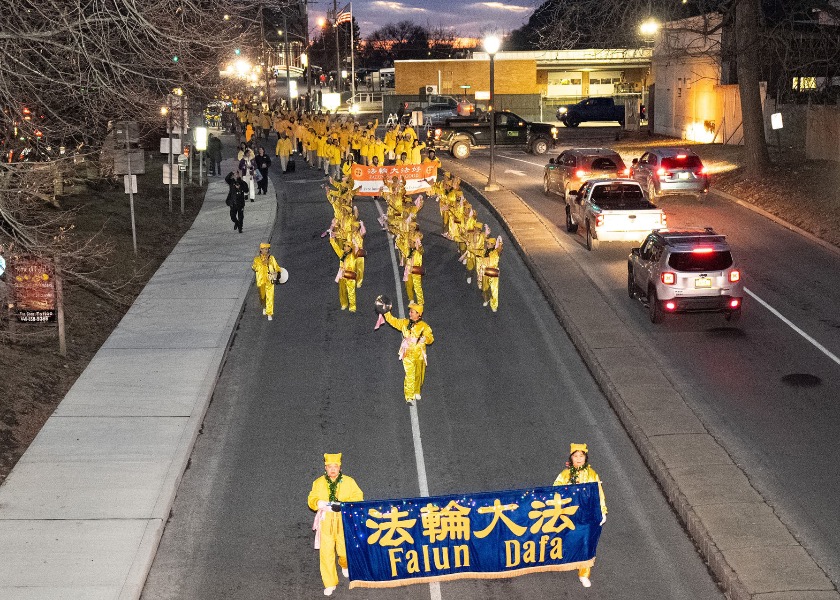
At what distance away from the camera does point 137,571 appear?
33.0ft

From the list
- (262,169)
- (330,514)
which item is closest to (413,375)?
(330,514)

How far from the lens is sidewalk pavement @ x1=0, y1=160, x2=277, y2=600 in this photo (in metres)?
10.1

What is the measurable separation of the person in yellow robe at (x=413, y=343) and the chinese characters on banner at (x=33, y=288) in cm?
499

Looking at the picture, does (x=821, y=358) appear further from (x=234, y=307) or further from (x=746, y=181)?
(x=746, y=181)

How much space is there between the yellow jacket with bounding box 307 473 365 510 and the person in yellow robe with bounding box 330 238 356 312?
32.7 ft

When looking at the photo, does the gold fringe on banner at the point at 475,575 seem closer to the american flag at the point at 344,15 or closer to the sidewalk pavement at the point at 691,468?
the sidewalk pavement at the point at 691,468

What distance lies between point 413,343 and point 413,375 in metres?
0.50

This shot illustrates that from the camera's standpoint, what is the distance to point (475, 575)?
32.9 feet

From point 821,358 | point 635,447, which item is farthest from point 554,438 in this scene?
point 821,358

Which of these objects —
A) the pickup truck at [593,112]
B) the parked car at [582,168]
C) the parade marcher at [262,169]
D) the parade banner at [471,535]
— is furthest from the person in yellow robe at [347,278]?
the pickup truck at [593,112]

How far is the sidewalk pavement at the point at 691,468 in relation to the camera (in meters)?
9.73

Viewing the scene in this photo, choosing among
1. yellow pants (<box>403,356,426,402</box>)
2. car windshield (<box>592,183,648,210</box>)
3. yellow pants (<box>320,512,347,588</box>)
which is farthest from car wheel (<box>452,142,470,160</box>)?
yellow pants (<box>320,512,347,588</box>)

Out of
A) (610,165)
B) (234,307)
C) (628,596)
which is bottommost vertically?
(628,596)

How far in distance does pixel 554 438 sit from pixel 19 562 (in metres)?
6.56
